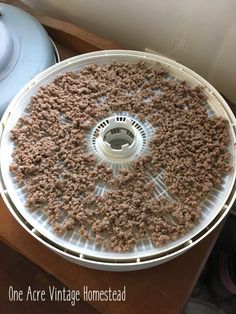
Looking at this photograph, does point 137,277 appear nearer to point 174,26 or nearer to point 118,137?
point 118,137

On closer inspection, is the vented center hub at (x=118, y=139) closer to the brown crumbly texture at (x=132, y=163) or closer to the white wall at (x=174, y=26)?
the brown crumbly texture at (x=132, y=163)

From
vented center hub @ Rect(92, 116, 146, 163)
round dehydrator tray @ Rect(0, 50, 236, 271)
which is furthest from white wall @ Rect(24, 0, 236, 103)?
vented center hub @ Rect(92, 116, 146, 163)

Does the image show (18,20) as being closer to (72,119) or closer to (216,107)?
(72,119)

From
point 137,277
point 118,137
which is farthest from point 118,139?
point 137,277

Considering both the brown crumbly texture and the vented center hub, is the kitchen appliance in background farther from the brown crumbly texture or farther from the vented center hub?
the vented center hub

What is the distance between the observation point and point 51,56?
29.2 inches

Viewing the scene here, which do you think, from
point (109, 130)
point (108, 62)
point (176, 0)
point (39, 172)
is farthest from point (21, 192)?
point (176, 0)

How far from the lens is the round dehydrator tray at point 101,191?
1.81 feet

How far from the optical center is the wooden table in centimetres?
60

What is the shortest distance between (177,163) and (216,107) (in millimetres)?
111

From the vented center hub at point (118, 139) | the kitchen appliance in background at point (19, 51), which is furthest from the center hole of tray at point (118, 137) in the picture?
the kitchen appliance in background at point (19, 51)

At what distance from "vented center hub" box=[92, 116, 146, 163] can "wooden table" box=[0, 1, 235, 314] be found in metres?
0.17

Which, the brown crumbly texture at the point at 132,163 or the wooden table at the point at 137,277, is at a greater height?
the brown crumbly texture at the point at 132,163

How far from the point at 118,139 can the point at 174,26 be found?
26 cm
